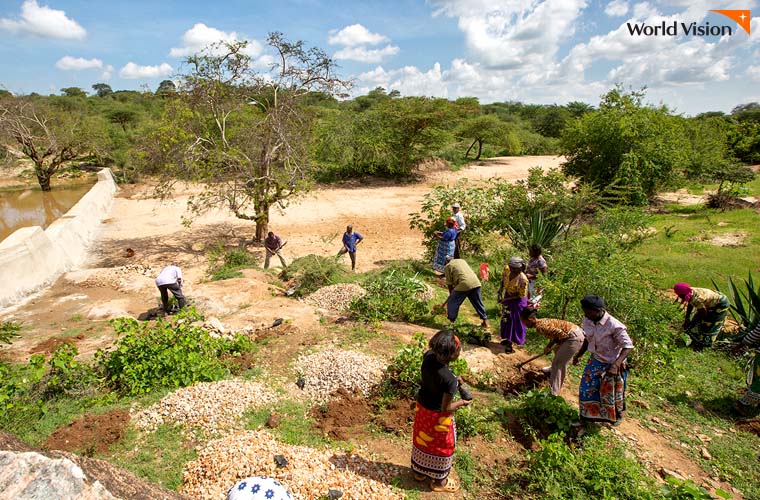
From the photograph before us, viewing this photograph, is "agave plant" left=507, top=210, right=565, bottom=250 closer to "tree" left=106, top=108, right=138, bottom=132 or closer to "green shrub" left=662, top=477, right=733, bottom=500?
"green shrub" left=662, top=477, right=733, bottom=500

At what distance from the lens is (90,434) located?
3744 millimetres

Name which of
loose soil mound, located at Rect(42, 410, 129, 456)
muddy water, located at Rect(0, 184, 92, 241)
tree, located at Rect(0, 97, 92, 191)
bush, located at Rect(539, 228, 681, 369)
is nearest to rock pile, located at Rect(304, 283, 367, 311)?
bush, located at Rect(539, 228, 681, 369)

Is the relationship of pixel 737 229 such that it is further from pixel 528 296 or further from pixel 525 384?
pixel 525 384

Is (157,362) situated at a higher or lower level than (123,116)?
lower

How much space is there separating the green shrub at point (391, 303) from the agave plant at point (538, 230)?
Result: 309 centimetres

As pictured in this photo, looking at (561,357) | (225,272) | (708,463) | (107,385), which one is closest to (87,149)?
(225,272)

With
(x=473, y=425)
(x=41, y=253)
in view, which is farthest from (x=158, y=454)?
(x=41, y=253)

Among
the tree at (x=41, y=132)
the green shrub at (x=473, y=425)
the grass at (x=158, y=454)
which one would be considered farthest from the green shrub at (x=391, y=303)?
the tree at (x=41, y=132)

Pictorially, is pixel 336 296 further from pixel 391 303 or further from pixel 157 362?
pixel 157 362

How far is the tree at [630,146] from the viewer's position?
566 inches

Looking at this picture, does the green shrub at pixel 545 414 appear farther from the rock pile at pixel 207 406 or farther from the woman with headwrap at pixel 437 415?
the rock pile at pixel 207 406

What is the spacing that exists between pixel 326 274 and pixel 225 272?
280 cm

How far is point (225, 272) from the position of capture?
960cm

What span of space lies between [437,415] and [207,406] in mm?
2378
